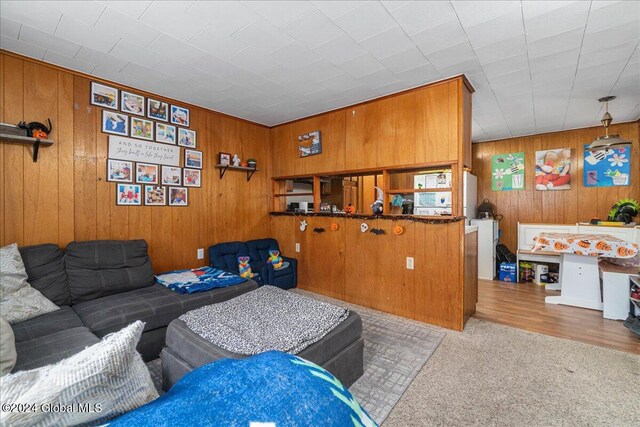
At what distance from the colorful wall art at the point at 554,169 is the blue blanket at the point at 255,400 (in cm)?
584

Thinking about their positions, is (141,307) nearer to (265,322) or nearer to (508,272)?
(265,322)

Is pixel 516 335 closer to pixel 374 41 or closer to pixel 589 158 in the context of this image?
pixel 374 41

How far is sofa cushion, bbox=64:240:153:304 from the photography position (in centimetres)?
244

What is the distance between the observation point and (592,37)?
221 cm

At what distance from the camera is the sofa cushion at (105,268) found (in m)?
2.44

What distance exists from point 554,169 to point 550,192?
0.40m

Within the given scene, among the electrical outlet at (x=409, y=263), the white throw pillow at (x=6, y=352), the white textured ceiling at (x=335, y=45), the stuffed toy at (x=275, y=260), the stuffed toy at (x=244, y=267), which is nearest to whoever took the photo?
the white throw pillow at (x=6, y=352)

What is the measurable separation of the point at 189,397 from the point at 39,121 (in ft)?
10.6

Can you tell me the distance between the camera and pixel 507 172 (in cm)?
537

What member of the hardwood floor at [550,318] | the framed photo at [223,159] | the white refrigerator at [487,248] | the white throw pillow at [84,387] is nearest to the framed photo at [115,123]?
the framed photo at [223,159]

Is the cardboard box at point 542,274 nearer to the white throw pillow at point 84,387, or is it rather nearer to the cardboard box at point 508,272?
the cardboard box at point 508,272

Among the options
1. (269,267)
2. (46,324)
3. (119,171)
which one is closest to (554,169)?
(269,267)

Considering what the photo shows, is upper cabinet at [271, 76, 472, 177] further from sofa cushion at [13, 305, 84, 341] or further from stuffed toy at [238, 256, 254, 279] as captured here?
sofa cushion at [13, 305, 84, 341]

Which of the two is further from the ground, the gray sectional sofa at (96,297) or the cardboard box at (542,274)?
the gray sectional sofa at (96,297)
